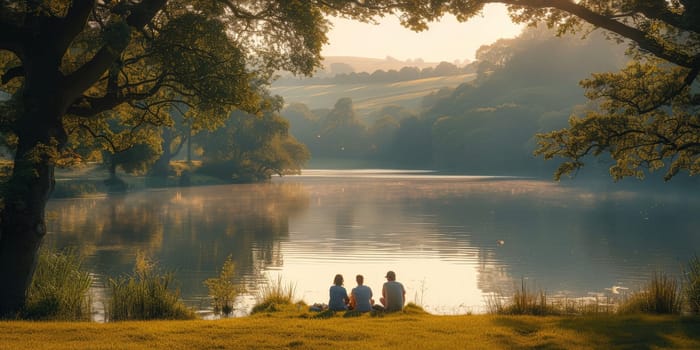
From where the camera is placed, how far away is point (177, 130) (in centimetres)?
9519

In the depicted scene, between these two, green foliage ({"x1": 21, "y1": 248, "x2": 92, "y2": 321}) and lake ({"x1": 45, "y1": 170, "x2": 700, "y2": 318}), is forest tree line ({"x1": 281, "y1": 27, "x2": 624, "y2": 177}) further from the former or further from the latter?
Result: green foliage ({"x1": 21, "y1": 248, "x2": 92, "y2": 321})

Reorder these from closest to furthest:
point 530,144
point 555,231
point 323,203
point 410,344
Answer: point 410,344
point 555,231
point 323,203
point 530,144

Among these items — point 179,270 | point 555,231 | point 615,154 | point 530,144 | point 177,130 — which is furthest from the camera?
point 530,144

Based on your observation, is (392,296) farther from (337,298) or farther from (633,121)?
(633,121)

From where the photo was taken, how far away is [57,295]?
18047 millimetres

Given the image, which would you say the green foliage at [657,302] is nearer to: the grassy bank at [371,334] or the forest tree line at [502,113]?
the grassy bank at [371,334]

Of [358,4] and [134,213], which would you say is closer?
[358,4]

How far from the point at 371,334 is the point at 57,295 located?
27.4ft

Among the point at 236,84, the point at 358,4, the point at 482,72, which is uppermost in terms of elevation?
the point at 482,72

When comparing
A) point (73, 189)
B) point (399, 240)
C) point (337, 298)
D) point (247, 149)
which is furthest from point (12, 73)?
point (247, 149)

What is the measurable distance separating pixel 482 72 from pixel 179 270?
157797 millimetres

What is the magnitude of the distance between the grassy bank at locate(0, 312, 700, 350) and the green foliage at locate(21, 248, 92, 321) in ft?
9.58

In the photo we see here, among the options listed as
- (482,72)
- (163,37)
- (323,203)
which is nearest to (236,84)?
(163,37)

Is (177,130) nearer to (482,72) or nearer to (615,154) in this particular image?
(615,154)
